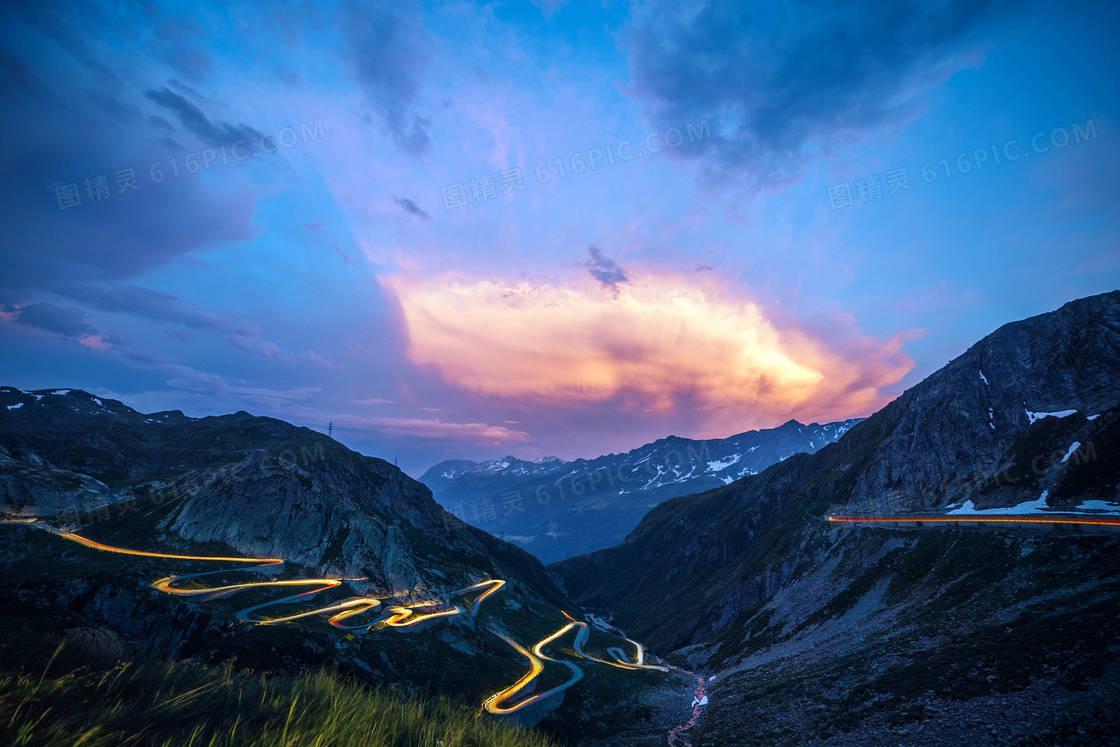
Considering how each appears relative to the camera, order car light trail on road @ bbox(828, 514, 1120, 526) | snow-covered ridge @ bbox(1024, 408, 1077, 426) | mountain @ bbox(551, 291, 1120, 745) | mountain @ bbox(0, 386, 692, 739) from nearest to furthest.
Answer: mountain @ bbox(551, 291, 1120, 745)
mountain @ bbox(0, 386, 692, 739)
car light trail on road @ bbox(828, 514, 1120, 526)
snow-covered ridge @ bbox(1024, 408, 1077, 426)

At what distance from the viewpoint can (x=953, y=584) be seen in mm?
52625

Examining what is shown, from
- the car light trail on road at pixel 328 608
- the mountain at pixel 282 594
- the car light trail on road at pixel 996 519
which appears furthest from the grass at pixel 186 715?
the car light trail on road at pixel 996 519

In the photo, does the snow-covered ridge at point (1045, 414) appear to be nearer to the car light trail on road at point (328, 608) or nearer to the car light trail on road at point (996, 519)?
the car light trail on road at point (996, 519)

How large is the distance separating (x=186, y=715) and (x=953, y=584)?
76030 mm

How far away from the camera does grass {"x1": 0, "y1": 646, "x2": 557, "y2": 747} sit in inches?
230

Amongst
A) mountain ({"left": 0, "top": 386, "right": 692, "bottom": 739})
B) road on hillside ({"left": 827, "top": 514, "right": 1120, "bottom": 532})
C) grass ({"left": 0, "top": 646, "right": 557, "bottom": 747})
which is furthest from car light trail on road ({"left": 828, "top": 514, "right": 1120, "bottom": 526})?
grass ({"left": 0, "top": 646, "right": 557, "bottom": 747})

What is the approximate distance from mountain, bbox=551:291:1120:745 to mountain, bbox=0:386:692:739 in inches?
901

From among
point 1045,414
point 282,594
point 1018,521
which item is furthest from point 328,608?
point 1045,414

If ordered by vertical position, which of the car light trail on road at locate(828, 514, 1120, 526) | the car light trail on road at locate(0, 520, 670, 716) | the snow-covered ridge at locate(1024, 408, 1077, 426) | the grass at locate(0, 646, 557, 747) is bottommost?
the car light trail on road at locate(0, 520, 670, 716)

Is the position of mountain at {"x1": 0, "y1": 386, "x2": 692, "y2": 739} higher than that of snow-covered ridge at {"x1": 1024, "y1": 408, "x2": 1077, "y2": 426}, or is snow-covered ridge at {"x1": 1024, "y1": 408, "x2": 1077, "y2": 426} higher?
snow-covered ridge at {"x1": 1024, "y1": 408, "x2": 1077, "y2": 426}

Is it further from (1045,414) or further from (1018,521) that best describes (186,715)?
(1045,414)

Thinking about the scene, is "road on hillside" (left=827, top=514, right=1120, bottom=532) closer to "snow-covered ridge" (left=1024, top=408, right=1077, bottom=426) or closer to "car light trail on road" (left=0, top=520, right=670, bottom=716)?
"snow-covered ridge" (left=1024, top=408, right=1077, bottom=426)

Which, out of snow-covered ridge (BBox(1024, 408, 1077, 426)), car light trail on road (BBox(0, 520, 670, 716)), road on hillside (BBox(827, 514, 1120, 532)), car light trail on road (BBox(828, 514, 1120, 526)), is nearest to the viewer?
road on hillside (BBox(827, 514, 1120, 532))

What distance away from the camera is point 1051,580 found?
4153cm
